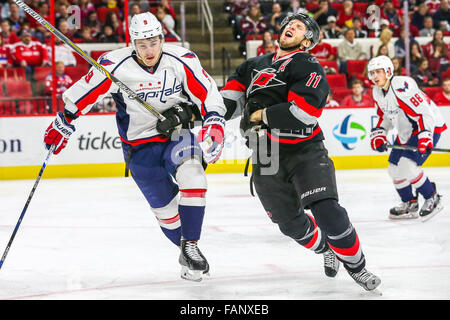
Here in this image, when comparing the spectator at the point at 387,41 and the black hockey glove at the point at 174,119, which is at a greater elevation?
the black hockey glove at the point at 174,119

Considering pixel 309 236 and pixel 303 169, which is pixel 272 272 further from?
pixel 303 169

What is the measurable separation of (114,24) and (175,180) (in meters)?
6.41

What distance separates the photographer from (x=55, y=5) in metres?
9.45

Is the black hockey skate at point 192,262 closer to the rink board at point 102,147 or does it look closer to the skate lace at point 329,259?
the skate lace at point 329,259

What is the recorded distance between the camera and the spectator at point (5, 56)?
9.27 meters

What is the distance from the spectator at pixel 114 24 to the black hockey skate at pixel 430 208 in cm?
525

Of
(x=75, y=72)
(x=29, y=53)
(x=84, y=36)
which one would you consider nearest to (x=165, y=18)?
(x=84, y=36)

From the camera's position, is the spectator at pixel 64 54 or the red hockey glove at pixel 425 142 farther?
the spectator at pixel 64 54

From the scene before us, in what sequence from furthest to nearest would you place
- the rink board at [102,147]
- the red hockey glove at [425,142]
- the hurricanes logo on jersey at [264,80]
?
1. the rink board at [102,147]
2. the red hockey glove at [425,142]
3. the hurricanes logo on jersey at [264,80]

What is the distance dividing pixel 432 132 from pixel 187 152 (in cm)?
249

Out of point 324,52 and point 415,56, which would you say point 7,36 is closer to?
point 324,52

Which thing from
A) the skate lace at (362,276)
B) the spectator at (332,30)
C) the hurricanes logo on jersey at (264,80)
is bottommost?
the skate lace at (362,276)

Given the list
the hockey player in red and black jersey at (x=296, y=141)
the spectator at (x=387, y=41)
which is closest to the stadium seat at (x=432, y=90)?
the spectator at (x=387, y=41)

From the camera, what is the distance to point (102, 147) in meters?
8.84
